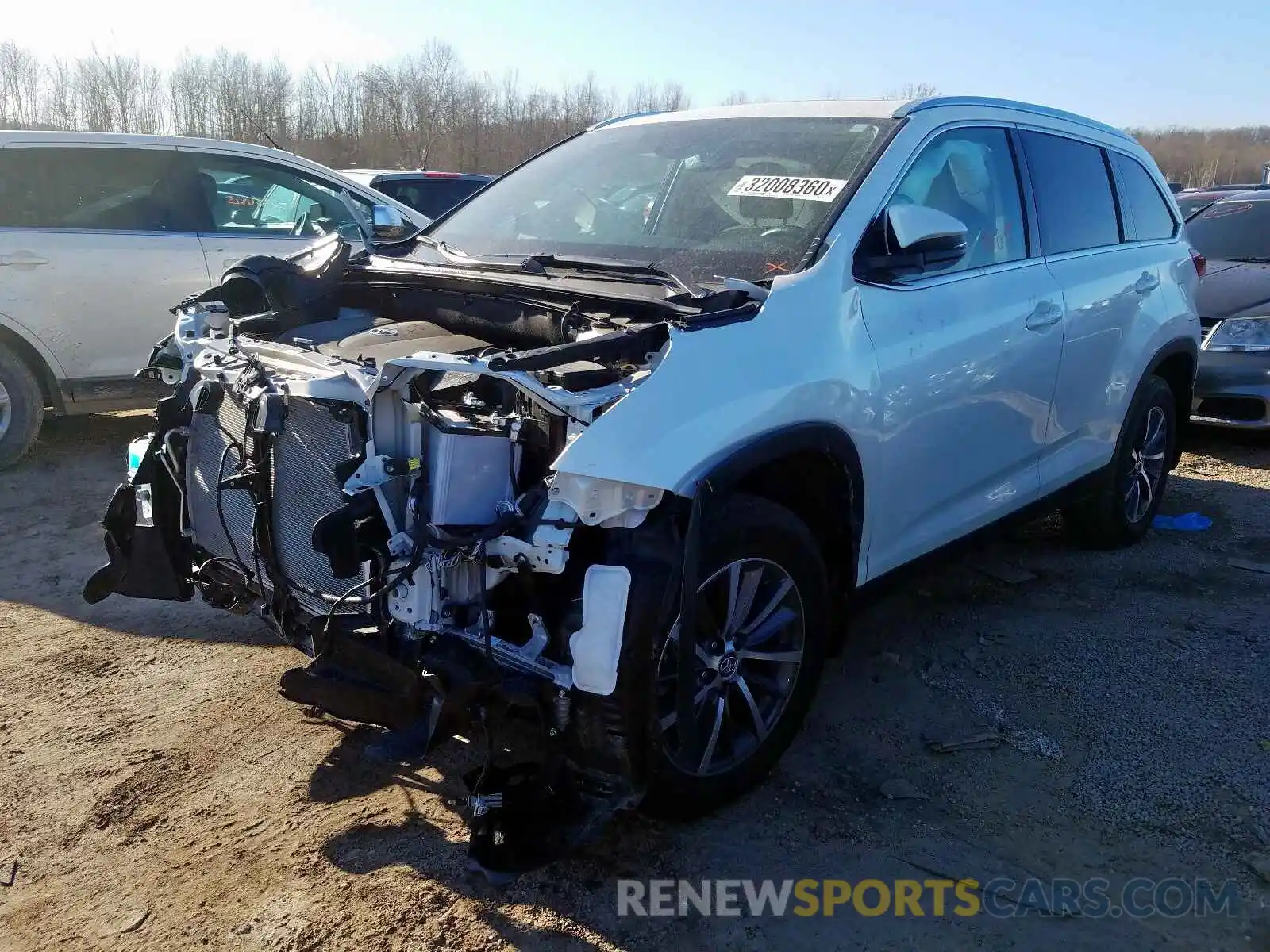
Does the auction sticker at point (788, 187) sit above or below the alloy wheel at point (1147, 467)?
above

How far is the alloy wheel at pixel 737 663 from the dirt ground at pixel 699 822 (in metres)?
0.24

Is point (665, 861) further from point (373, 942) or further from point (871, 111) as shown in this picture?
point (871, 111)

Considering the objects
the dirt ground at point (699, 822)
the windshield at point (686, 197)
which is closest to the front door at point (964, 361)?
the windshield at point (686, 197)

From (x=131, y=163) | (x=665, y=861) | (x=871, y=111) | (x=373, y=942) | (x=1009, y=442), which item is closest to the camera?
(x=373, y=942)

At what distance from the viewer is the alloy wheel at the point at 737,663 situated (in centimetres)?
271

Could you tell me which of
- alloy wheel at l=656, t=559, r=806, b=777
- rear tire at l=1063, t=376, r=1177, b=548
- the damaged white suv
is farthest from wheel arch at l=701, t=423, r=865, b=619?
rear tire at l=1063, t=376, r=1177, b=548

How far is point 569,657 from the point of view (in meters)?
2.53

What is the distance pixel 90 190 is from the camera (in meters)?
6.52

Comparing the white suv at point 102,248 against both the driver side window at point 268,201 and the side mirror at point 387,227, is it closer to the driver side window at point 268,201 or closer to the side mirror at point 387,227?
the driver side window at point 268,201

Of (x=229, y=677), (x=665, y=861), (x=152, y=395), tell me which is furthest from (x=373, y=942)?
(x=152, y=395)

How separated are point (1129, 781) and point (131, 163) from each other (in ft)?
21.9

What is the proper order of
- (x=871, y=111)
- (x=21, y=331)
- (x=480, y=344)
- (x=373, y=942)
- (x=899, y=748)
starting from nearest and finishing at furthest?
1. (x=373, y=942)
2. (x=480, y=344)
3. (x=899, y=748)
4. (x=871, y=111)
5. (x=21, y=331)

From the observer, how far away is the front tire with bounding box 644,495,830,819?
8.80ft

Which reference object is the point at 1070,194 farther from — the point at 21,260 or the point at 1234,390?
the point at 21,260
